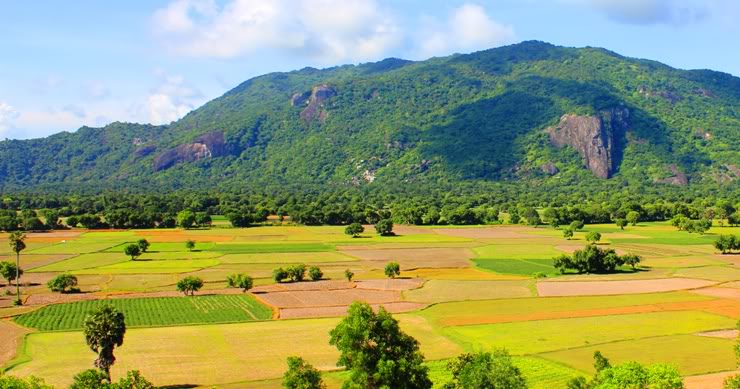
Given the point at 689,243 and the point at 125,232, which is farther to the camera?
the point at 125,232

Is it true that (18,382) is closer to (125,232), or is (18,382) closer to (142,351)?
(142,351)

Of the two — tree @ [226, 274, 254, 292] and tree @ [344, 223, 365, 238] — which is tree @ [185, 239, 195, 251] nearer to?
tree @ [226, 274, 254, 292]

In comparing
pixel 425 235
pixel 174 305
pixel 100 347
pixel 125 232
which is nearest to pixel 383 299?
pixel 174 305

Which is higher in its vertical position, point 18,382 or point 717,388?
point 18,382

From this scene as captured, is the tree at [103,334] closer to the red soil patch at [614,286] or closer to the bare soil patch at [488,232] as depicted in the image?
the red soil patch at [614,286]

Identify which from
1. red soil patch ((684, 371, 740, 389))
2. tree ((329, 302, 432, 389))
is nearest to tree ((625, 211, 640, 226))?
red soil patch ((684, 371, 740, 389))
